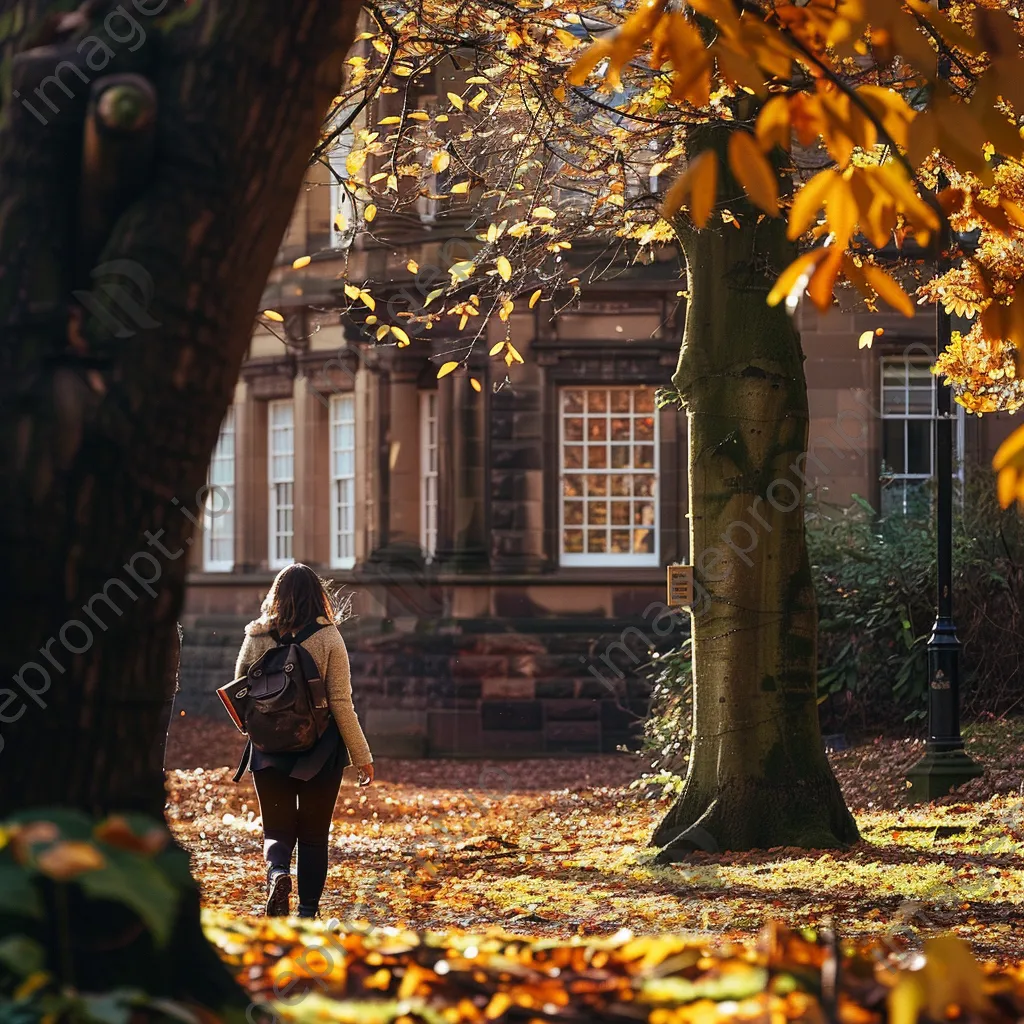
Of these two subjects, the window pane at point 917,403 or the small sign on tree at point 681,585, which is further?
the window pane at point 917,403

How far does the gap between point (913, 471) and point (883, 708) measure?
7.17 metres

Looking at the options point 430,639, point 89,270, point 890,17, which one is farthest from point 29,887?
point 430,639

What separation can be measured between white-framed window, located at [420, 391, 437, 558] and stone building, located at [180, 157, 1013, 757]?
0.09ft

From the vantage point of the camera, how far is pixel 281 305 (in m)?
25.4

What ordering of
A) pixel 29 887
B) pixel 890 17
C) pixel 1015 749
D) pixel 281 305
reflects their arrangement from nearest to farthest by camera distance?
1. pixel 29 887
2. pixel 890 17
3. pixel 1015 749
4. pixel 281 305

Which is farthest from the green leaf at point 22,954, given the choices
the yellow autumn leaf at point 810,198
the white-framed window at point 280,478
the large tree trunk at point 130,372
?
the white-framed window at point 280,478

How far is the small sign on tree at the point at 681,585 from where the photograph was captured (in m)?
11.3

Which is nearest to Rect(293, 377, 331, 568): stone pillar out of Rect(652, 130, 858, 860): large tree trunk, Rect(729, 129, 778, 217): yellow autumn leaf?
Rect(652, 130, 858, 860): large tree trunk

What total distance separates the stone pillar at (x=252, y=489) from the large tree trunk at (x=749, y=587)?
17095 millimetres

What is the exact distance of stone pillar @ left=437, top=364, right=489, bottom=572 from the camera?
23.0 m

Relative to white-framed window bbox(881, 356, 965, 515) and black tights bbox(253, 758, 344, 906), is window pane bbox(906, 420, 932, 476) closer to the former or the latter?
white-framed window bbox(881, 356, 965, 515)

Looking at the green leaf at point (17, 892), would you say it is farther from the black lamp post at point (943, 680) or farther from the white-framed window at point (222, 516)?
the white-framed window at point (222, 516)

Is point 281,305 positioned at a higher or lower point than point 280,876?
higher

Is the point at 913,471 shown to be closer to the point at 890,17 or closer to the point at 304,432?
the point at 304,432
